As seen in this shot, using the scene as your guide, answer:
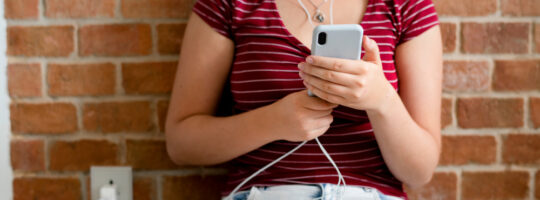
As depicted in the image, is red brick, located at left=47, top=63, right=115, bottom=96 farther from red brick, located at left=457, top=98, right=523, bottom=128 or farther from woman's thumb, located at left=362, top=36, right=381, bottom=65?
red brick, located at left=457, top=98, right=523, bottom=128

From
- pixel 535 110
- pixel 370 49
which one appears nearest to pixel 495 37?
pixel 535 110

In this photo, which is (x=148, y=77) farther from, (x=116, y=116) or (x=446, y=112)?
(x=446, y=112)

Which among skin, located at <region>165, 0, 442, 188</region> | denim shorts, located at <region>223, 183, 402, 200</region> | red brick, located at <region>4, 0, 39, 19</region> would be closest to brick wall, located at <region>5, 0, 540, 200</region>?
red brick, located at <region>4, 0, 39, 19</region>

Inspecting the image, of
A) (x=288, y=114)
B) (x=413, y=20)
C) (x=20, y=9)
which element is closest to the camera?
(x=288, y=114)

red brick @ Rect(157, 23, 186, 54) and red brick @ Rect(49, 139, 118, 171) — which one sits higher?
red brick @ Rect(157, 23, 186, 54)

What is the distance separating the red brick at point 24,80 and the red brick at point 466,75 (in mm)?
883

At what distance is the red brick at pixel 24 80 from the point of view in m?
1.04

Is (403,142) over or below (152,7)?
below

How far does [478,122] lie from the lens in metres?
1.07

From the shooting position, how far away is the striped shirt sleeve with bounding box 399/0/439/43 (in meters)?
0.91

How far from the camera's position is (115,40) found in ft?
3.41

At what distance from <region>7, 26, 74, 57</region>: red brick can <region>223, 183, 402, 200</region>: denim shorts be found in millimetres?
518

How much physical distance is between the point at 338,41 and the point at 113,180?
642 millimetres

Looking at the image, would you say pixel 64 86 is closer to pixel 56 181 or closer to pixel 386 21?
pixel 56 181
